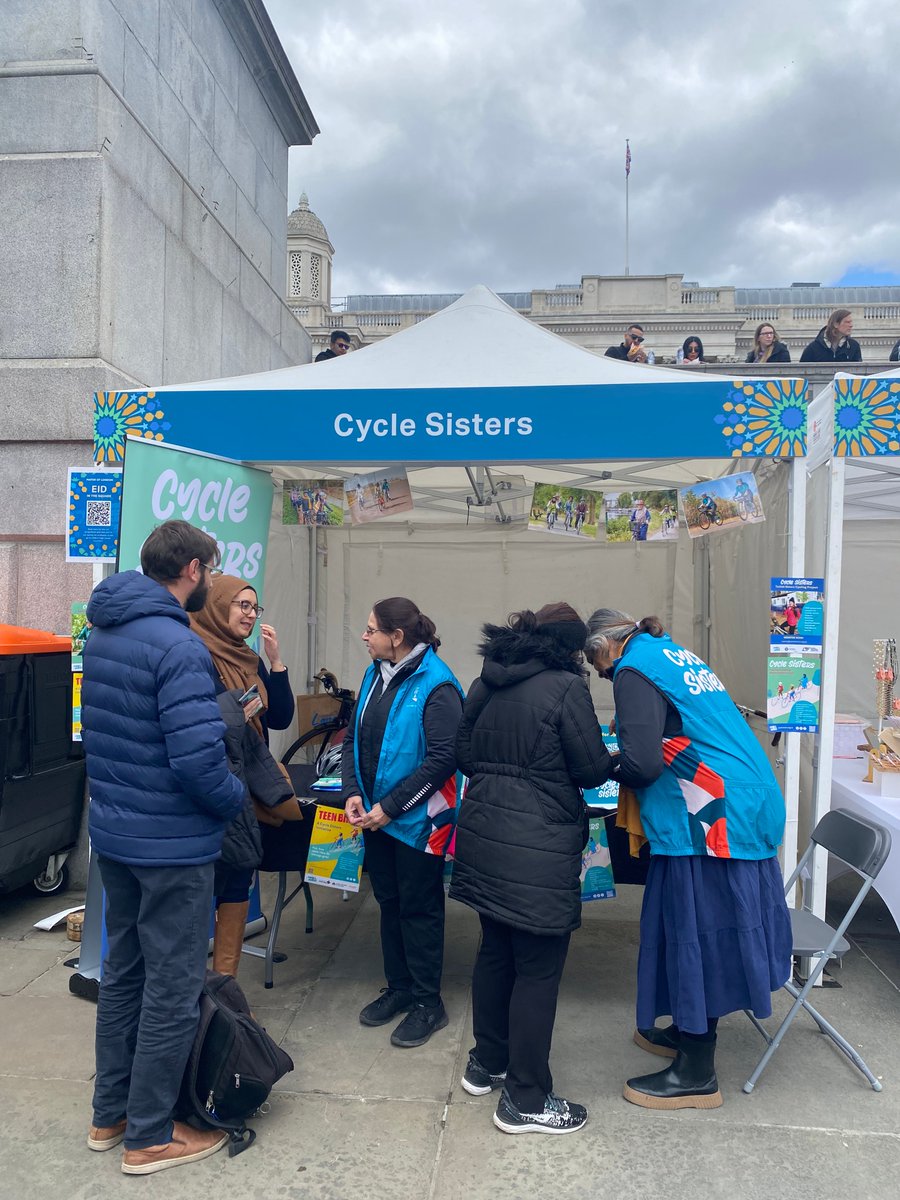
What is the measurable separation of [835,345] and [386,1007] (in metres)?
6.91

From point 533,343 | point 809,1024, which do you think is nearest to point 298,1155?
point 809,1024

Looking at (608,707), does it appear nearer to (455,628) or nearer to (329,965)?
(455,628)

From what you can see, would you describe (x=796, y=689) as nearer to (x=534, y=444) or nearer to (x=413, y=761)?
(x=534, y=444)

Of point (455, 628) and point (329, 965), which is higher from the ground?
point (455, 628)

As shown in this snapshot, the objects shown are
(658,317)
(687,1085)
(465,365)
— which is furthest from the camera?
(658,317)

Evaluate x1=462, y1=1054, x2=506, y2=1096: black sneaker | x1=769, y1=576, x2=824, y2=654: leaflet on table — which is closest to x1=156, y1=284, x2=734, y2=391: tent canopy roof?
x1=769, y1=576, x2=824, y2=654: leaflet on table

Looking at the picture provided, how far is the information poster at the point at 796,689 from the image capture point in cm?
367

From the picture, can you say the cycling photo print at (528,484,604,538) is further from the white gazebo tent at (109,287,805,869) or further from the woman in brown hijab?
the woman in brown hijab

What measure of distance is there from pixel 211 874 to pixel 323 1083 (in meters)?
0.99

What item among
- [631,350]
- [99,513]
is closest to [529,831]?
[99,513]

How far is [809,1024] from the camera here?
337 cm

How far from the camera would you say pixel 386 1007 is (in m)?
3.36

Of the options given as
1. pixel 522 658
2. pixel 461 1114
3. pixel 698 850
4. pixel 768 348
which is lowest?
pixel 461 1114

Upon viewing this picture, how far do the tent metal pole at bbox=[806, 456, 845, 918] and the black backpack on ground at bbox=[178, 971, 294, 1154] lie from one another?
239cm
